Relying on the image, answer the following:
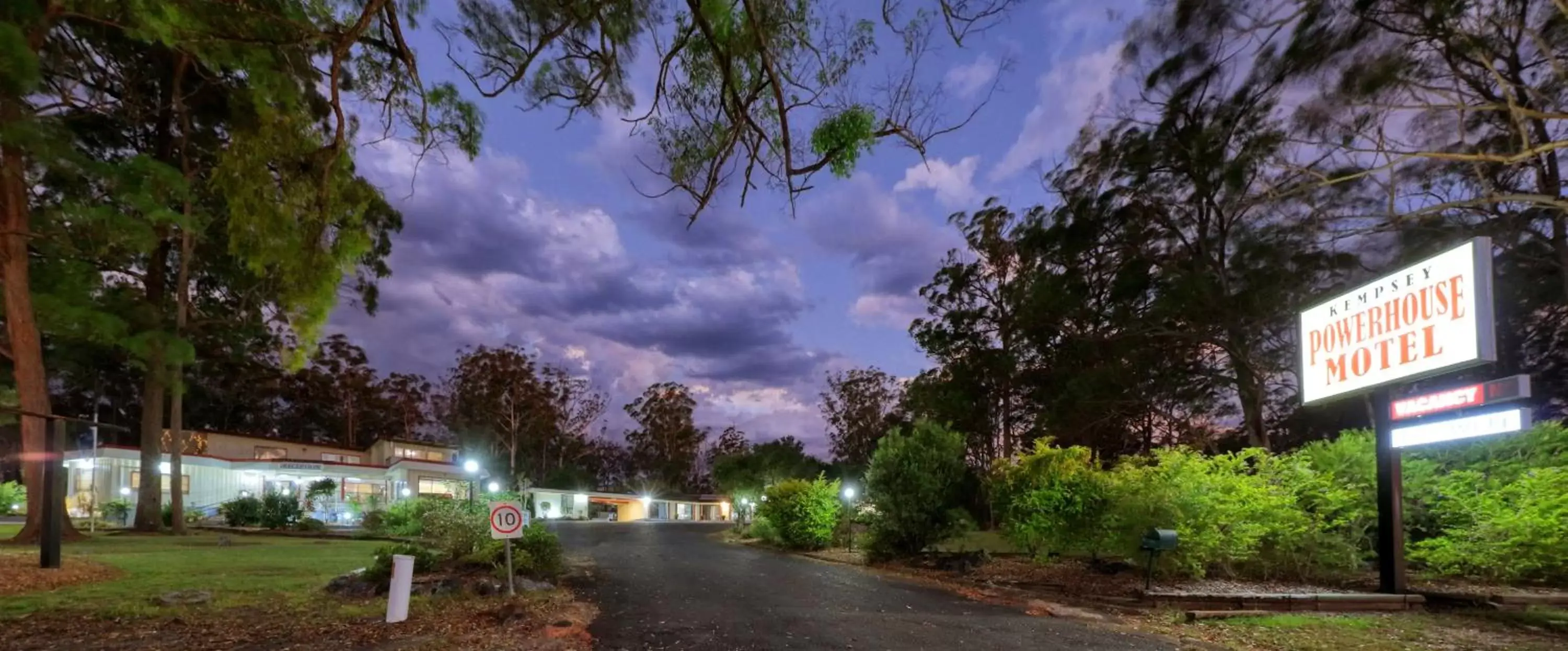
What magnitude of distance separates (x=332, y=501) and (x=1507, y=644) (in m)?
40.9

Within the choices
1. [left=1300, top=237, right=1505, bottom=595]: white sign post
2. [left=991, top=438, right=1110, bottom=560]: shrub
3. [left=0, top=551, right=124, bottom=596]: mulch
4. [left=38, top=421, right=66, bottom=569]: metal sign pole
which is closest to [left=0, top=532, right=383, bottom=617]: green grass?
[left=0, top=551, right=124, bottom=596]: mulch

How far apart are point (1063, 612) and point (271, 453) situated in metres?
44.3

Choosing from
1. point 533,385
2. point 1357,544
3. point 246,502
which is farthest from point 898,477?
point 533,385

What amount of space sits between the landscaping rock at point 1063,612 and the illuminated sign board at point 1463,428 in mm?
5311

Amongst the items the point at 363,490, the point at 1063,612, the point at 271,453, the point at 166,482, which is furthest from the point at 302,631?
the point at 271,453

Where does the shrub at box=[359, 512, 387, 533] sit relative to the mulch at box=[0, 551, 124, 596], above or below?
below

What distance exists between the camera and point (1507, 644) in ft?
26.2

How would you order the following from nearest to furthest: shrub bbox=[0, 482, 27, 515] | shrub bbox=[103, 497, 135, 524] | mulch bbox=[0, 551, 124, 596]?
mulch bbox=[0, 551, 124, 596] < shrub bbox=[103, 497, 135, 524] < shrub bbox=[0, 482, 27, 515]

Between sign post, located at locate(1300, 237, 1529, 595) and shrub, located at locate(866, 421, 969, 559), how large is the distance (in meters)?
7.59

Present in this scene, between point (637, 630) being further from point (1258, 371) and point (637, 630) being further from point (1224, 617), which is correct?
point (1258, 371)

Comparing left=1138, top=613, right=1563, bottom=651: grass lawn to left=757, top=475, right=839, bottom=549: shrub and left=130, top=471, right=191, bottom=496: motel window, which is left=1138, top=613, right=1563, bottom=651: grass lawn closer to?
left=757, top=475, right=839, bottom=549: shrub

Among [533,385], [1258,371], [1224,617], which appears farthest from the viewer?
[533,385]

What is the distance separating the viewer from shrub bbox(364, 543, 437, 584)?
11062 millimetres

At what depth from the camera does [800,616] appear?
977cm
